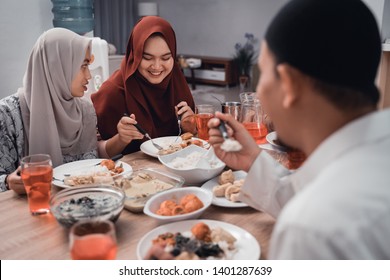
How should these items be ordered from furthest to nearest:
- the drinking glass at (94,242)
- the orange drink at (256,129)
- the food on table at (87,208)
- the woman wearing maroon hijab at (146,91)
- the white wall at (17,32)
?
the white wall at (17,32) < the woman wearing maroon hijab at (146,91) < the orange drink at (256,129) < the food on table at (87,208) < the drinking glass at (94,242)

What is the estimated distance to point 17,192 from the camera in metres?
1.43

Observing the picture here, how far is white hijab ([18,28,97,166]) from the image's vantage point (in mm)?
1935

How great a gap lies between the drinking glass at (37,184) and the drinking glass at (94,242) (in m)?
0.40

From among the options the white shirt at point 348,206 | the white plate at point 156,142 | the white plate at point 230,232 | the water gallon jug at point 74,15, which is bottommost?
the white plate at point 156,142

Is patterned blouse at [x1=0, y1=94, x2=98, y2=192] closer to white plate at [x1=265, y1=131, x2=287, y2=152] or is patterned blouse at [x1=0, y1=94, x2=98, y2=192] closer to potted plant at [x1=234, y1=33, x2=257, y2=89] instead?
white plate at [x1=265, y1=131, x2=287, y2=152]

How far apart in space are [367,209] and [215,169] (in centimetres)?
88

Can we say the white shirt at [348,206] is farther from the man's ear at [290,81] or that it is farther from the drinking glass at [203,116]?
the drinking glass at [203,116]

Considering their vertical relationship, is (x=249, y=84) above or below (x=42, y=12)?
Result: below

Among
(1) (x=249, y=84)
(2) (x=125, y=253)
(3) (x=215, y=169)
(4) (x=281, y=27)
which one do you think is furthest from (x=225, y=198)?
(1) (x=249, y=84)

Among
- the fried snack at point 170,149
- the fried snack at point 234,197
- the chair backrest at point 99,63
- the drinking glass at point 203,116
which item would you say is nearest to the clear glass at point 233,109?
the drinking glass at point 203,116

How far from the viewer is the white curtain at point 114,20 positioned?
7.11 metres

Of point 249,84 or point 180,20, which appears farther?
point 180,20

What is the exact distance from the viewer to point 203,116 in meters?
1.97
